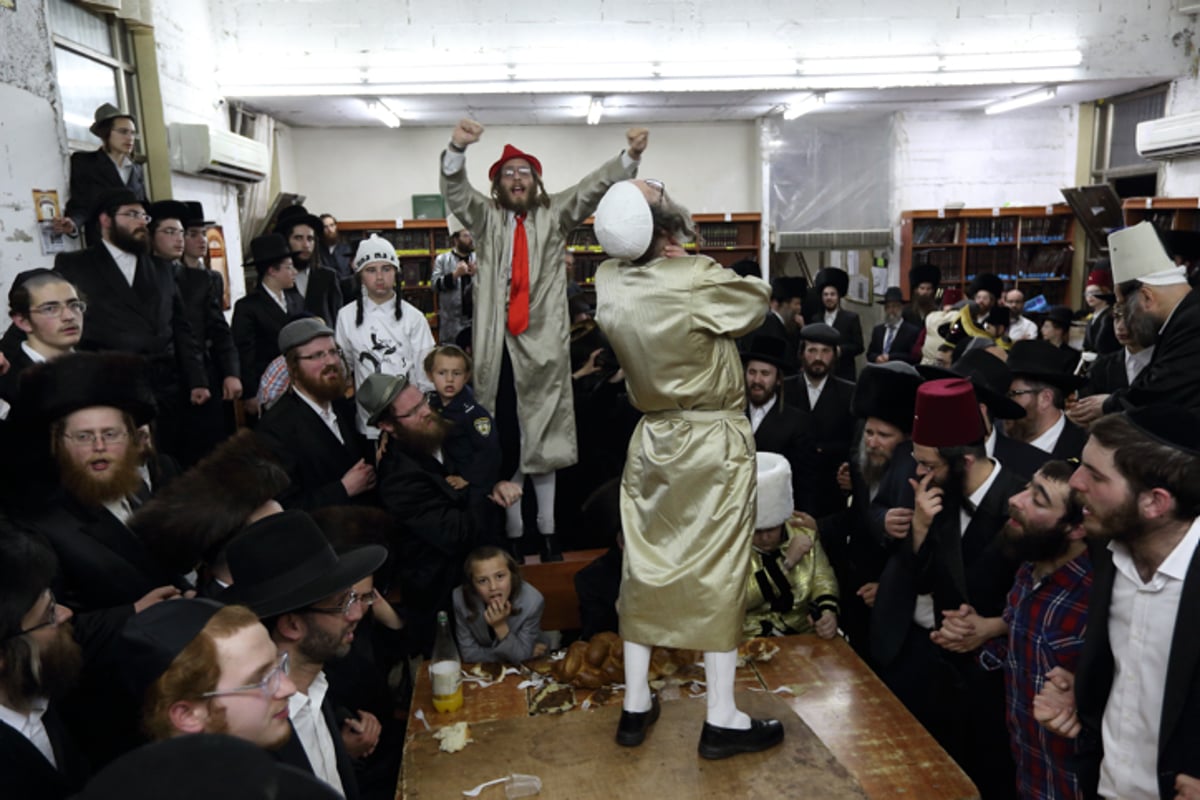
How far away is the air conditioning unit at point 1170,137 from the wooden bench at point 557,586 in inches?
294

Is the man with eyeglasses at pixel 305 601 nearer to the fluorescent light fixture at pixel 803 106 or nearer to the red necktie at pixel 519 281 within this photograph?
the red necktie at pixel 519 281

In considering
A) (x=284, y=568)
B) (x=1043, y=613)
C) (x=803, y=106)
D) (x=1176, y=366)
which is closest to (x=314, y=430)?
(x=284, y=568)

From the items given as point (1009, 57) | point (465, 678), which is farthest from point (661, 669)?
point (1009, 57)

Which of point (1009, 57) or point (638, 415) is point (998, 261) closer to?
point (1009, 57)

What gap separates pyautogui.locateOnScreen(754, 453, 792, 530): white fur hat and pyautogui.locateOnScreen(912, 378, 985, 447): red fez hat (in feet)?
2.07

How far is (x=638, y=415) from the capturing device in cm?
493

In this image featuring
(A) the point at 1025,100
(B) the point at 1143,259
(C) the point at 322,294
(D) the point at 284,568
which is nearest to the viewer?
(D) the point at 284,568

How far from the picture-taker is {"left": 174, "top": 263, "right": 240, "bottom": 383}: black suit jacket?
495cm

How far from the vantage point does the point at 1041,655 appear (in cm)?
234

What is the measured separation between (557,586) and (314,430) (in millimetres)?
1276

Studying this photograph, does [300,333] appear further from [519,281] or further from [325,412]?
[519,281]

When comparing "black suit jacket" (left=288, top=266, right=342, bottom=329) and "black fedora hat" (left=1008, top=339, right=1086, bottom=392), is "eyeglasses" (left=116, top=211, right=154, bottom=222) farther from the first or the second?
"black fedora hat" (left=1008, top=339, right=1086, bottom=392)

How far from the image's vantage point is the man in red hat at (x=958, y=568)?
9.05 feet

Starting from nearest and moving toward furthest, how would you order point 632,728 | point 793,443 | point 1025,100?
point 632,728
point 793,443
point 1025,100
